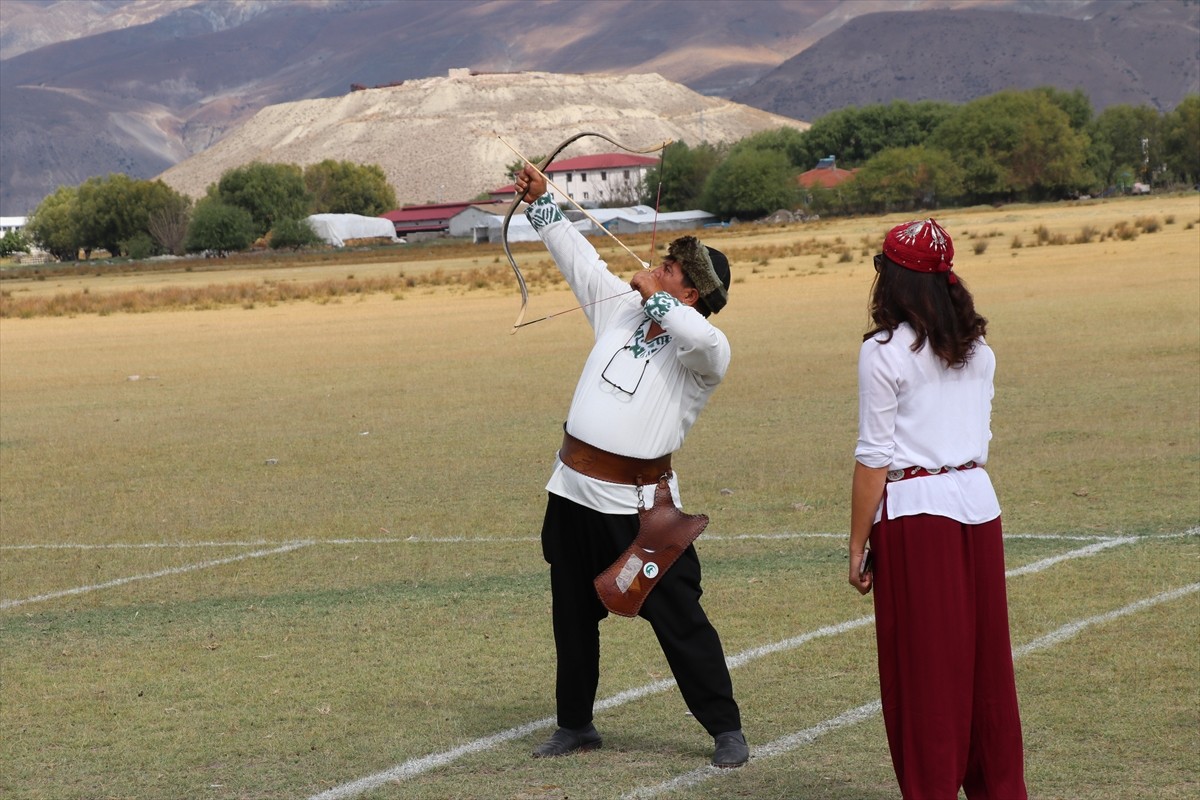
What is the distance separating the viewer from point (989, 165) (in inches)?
5305

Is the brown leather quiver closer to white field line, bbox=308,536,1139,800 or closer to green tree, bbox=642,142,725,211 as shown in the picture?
white field line, bbox=308,536,1139,800

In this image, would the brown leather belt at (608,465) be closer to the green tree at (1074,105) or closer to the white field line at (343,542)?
the white field line at (343,542)

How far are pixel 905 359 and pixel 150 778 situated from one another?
3462 millimetres

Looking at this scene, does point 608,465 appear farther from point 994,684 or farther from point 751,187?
point 751,187

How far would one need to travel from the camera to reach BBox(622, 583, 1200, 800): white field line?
5477 millimetres

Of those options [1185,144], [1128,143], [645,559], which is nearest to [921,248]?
[645,559]

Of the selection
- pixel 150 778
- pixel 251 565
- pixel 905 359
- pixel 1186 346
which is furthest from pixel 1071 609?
pixel 1186 346

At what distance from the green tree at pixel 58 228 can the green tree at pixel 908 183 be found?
3486 inches

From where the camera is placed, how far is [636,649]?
24.4ft

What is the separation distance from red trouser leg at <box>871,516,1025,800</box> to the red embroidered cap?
29.4 inches

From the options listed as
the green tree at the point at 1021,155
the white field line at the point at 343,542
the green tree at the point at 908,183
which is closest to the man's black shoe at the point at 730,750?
the white field line at the point at 343,542

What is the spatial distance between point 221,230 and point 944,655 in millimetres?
149666

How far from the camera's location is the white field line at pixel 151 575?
368 inches

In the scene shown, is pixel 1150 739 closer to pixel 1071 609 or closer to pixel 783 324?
pixel 1071 609
